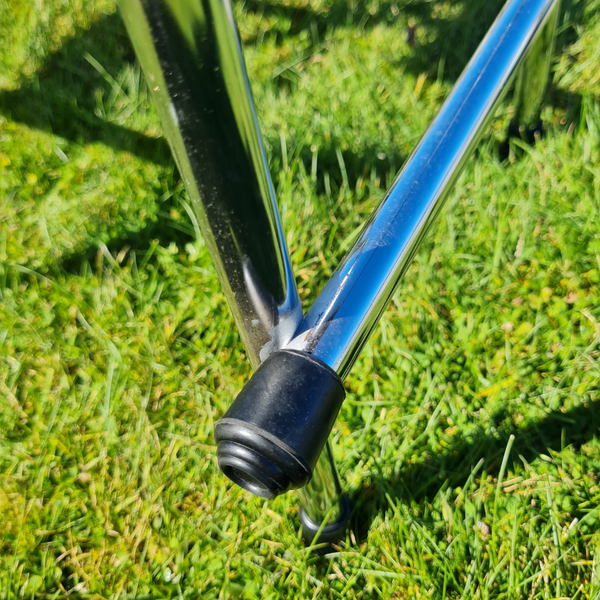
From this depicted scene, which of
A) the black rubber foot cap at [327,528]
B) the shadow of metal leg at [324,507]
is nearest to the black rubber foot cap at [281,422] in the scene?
the shadow of metal leg at [324,507]

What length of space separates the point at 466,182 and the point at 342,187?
0.35 metres

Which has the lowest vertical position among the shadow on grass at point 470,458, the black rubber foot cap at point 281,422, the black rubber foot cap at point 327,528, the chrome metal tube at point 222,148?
the shadow on grass at point 470,458

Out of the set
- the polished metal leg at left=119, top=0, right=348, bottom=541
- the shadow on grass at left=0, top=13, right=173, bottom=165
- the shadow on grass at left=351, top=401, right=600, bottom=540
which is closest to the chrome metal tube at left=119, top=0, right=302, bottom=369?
the polished metal leg at left=119, top=0, right=348, bottom=541

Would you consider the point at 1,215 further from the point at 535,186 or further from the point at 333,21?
the point at 535,186

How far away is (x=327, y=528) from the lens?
949 millimetres

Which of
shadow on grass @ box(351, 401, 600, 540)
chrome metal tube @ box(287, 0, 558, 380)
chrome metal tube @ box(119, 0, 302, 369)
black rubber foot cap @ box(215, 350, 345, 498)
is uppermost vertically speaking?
chrome metal tube @ box(119, 0, 302, 369)

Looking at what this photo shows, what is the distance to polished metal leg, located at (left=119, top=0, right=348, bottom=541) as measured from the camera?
0.38 meters

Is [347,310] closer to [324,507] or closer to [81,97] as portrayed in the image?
[324,507]

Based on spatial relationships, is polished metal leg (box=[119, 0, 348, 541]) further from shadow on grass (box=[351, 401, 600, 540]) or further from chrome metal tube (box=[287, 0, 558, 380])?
shadow on grass (box=[351, 401, 600, 540])

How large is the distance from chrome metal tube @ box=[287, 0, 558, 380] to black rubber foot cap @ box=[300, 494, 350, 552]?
53cm

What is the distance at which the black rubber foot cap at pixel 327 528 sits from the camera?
95cm

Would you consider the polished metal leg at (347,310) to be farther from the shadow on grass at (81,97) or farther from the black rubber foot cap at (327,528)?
the shadow on grass at (81,97)

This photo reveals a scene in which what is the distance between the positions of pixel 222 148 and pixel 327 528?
0.74 m

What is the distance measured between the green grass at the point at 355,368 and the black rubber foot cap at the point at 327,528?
0.16 feet
